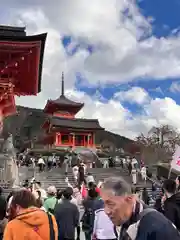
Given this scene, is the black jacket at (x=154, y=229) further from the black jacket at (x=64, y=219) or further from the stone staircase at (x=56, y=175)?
the stone staircase at (x=56, y=175)

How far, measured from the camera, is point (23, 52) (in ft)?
56.4

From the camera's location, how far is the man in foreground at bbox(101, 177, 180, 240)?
238cm

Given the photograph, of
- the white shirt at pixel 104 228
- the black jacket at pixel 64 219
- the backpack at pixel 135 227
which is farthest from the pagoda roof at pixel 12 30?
the backpack at pixel 135 227

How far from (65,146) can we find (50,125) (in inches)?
163

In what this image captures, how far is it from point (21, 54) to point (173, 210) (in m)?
14.2

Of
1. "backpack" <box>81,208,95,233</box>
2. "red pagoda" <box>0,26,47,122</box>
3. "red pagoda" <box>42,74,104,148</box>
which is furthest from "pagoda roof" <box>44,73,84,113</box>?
"backpack" <box>81,208,95,233</box>

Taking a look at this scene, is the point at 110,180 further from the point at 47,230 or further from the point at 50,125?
Answer: the point at 50,125

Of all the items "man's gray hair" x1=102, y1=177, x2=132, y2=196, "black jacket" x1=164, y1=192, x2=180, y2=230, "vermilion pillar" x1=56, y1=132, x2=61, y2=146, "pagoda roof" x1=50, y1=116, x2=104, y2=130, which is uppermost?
"pagoda roof" x1=50, y1=116, x2=104, y2=130

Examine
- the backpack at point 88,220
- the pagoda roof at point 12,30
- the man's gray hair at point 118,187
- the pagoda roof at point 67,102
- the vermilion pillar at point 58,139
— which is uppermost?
the pagoda roof at point 67,102

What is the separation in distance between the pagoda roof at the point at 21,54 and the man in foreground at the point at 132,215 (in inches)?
570

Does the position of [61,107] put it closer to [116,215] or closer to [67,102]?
[67,102]

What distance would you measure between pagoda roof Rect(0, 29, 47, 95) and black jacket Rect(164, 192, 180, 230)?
1307 cm

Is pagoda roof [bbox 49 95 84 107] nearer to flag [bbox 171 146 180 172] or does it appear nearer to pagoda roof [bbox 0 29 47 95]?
pagoda roof [bbox 0 29 47 95]

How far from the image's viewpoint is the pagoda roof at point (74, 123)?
190 feet
